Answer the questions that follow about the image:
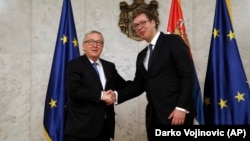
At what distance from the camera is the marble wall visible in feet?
10.1

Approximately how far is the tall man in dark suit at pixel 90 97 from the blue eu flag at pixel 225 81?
89cm

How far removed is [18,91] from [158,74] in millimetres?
1675

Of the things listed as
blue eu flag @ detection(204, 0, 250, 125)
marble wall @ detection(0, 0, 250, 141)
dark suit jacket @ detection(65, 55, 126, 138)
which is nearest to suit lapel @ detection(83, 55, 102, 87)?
dark suit jacket @ detection(65, 55, 126, 138)

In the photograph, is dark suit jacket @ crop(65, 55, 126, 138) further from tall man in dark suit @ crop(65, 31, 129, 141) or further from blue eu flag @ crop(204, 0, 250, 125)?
blue eu flag @ crop(204, 0, 250, 125)

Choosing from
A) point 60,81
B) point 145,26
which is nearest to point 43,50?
point 60,81

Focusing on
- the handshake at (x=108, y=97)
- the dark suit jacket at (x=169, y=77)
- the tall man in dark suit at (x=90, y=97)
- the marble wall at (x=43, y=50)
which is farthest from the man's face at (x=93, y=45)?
the marble wall at (x=43, y=50)

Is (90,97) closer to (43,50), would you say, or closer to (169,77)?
(169,77)

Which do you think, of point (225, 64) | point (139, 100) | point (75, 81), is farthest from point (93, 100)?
point (225, 64)

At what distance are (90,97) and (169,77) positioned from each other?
1.89 ft

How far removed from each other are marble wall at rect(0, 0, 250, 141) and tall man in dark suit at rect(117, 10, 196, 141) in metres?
0.94

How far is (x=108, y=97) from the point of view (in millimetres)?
2219

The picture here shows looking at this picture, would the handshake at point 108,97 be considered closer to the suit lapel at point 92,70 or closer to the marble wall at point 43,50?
the suit lapel at point 92,70

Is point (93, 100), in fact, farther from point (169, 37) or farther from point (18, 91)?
point (18, 91)

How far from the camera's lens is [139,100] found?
3.09 metres
